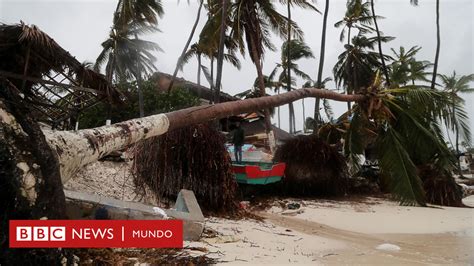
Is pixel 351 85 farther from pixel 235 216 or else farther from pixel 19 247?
pixel 19 247

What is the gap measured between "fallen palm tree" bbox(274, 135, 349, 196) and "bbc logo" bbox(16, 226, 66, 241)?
10371mm

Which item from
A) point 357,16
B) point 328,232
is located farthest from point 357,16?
point 328,232

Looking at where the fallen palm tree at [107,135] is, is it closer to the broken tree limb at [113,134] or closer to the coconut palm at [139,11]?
the broken tree limb at [113,134]

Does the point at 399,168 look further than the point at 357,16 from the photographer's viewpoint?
No

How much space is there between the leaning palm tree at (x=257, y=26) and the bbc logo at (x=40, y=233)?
13234 mm

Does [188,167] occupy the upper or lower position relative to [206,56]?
lower

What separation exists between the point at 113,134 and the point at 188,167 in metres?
3.98

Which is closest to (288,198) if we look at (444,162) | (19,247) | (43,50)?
(444,162)

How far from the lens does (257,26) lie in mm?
15773

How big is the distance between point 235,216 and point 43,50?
16.6ft

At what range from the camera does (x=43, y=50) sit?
7059mm

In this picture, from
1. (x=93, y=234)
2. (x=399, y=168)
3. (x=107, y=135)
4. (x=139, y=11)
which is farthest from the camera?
(x=139, y=11)

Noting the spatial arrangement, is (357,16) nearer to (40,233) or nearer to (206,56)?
(206,56)

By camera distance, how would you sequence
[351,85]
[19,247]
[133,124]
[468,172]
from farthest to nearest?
[468,172]
[351,85]
[133,124]
[19,247]
